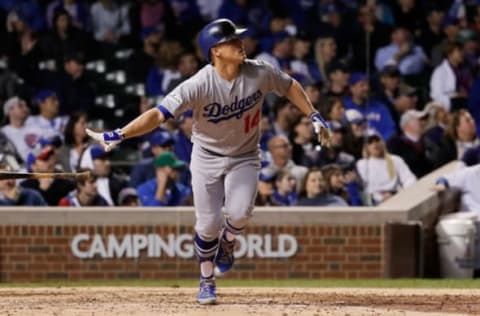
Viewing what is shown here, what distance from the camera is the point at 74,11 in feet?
65.4

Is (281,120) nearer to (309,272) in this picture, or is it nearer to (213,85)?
(309,272)

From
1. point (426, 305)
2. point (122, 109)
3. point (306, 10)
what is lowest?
point (426, 305)

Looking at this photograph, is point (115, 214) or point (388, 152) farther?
point (388, 152)

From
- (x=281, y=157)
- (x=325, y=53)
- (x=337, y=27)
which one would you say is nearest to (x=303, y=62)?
(x=325, y=53)

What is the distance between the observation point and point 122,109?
1903 centimetres

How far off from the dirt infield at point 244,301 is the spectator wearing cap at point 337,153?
413 centimetres

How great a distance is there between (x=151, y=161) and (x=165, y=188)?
69 centimetres

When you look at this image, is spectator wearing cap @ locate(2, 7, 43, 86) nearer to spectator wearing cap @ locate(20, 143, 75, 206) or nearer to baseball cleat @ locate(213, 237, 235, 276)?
spectator wearing cap @ locate(20, 143, 75, 206)

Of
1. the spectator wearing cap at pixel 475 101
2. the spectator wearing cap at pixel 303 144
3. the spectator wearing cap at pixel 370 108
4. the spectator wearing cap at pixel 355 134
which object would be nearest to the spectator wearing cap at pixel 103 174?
the spectator wearing cap at pixel 303 144

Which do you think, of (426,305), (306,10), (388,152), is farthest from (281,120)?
(426,305)

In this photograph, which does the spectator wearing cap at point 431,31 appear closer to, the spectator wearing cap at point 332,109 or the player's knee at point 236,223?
the spectator wearing cap at point 332,109

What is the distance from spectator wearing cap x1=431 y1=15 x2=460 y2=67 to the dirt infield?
6818 millimetres

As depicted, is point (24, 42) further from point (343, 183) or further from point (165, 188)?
point (343, 183)

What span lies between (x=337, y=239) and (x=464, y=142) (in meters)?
2.86
